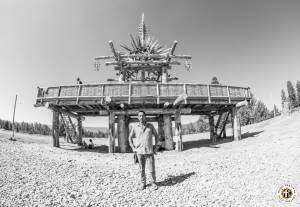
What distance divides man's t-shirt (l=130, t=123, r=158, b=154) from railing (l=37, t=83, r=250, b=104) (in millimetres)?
8893

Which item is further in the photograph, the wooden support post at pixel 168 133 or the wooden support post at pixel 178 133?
the wooden support post at pixel 168 133

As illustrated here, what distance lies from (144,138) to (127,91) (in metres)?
9.65

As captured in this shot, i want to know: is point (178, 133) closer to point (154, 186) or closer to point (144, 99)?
point (144, 99)

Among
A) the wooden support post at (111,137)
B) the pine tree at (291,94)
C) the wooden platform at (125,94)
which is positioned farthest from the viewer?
the pine tree at (291,94)

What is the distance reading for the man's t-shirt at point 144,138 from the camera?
7672 mm

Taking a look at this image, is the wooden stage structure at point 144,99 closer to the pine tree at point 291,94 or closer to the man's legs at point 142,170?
the man's legs at point 142,170

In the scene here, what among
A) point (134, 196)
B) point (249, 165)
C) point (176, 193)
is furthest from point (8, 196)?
point (249, 165)

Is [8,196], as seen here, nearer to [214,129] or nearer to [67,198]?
[67,198]

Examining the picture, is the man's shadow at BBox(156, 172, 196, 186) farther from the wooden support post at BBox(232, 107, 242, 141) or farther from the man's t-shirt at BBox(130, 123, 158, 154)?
the wooden support post at BBox(232, 107, 242, 141)

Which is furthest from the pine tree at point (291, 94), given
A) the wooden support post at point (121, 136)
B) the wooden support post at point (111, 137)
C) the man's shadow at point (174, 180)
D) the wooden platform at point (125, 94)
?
the man's shadow at point (174, 180)

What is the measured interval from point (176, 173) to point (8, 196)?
18.9ft

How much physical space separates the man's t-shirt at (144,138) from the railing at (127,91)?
29.2ft

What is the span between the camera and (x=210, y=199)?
6.60 metres

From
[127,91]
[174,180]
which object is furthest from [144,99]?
[174,180]
